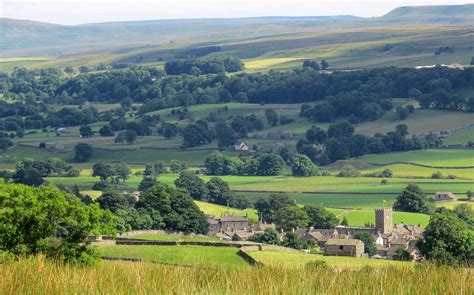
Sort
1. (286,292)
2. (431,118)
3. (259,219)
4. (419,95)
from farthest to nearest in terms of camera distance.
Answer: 1. (419,95)
2. (431,118)
3. (259,219)
4. (286,292)

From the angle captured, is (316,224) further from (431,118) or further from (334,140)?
(431,118)

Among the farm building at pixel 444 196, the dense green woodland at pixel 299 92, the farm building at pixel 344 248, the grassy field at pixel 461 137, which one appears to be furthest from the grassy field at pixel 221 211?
the dense green woodland at pixel 299 92

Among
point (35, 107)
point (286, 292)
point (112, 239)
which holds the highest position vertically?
point (286, 292)

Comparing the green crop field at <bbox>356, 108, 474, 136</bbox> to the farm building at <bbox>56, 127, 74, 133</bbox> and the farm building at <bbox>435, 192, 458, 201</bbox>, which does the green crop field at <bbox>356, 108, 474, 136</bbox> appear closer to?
the farm building at <bbox>56, 127, 74, 133</bbox>

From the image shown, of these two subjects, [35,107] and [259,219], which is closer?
[259,219]

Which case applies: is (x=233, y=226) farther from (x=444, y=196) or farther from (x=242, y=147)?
(x=242, y=147)

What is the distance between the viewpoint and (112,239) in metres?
50.7

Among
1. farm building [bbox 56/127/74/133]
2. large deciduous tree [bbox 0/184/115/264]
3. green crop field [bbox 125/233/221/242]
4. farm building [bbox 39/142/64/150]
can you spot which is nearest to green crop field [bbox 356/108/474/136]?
farm building [bbox 39/142/64/150]

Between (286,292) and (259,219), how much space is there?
6643cm

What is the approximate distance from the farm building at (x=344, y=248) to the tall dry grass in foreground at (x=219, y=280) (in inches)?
1490

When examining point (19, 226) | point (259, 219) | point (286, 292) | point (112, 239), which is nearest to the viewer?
point (286, 292)

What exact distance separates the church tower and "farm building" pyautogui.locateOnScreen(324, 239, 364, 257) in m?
11.5

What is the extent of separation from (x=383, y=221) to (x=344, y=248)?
1481 cm

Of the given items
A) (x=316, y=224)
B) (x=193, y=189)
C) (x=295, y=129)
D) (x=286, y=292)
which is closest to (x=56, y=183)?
(x=193, y=189)
